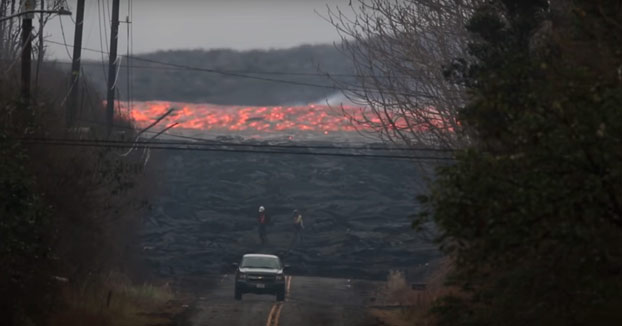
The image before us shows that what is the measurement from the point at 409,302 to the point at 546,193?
1250 inches

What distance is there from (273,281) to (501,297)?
99.5ft

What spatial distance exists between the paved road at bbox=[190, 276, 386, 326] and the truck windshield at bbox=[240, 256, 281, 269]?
5.10 feet

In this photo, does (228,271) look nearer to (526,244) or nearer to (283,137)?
(283,137)

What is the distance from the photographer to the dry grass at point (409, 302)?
3888cm

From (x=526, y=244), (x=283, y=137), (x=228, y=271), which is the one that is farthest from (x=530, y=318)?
(x=283, y=137)

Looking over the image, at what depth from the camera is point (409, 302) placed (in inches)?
1841

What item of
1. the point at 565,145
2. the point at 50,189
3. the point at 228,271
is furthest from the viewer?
the point at 228,271

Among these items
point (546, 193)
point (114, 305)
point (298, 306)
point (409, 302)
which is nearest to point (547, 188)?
point (546, 193)

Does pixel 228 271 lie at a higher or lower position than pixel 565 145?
lower

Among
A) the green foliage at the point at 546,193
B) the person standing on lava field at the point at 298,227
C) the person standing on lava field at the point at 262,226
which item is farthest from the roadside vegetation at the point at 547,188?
the person standing on lava field at the point at 298,227

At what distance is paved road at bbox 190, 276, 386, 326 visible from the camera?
126 ft

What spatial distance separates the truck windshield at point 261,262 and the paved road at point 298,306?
5.10ft

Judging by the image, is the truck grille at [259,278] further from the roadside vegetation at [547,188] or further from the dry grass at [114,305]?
the roadside vegetation at [547,188]

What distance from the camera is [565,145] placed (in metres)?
15.7
